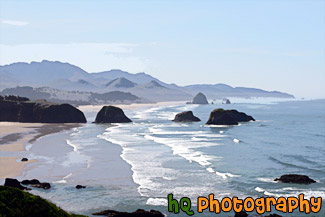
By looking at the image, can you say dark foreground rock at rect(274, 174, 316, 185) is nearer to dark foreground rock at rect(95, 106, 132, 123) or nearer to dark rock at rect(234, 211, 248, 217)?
dark rock at rect(234, 211, 248, 217)

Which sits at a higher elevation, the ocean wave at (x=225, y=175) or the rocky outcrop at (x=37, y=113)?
the rocky outcrop at (x=37, y=113)

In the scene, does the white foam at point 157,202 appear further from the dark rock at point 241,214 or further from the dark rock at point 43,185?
the dark rock at point 43,185

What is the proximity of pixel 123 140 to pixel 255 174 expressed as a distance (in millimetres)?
29650

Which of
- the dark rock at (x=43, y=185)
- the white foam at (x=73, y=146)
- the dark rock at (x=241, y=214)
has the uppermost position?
the white foam at (x=73, y=146)

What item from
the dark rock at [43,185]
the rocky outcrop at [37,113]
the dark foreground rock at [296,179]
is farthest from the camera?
the rocky outcrop at [37,113]

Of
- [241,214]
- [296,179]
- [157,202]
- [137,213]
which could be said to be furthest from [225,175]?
[137,213]

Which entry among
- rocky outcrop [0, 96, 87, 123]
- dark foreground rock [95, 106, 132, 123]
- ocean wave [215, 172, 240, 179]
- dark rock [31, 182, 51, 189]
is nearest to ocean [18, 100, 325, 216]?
ocean wave [215, 172, 240, 179]

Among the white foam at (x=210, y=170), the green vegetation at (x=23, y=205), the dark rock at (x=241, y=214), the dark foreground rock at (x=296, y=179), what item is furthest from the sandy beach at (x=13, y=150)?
the dark foreground rock at (x=296, y=179)

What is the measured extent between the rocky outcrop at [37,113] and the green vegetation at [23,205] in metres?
86.7

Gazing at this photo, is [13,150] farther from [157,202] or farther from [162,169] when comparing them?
[157,202]

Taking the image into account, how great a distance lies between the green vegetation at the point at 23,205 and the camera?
1411 cm

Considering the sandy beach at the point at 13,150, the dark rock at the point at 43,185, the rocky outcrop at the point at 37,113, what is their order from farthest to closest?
the rocky outcrop at the point at 37,113 < the sandy beach at the point at 13,150 < the dark rock at the point at 43,185

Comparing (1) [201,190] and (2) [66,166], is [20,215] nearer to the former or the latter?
(1) [201,190]

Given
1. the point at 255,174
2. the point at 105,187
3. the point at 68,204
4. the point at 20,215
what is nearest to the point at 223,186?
the point at 255,174
